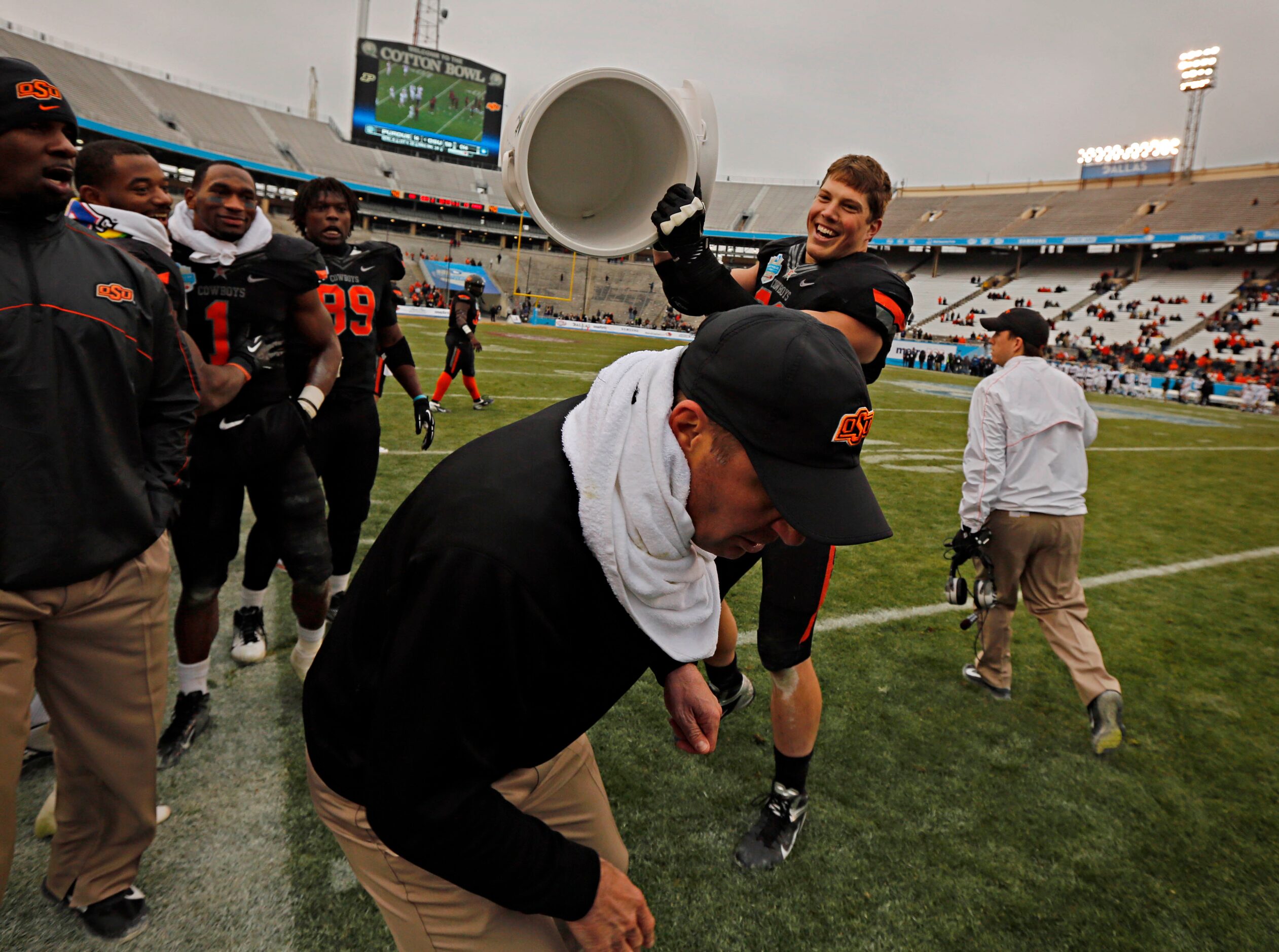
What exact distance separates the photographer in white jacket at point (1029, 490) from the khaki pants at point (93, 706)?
11.3 feet

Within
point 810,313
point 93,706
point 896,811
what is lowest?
point 896,811

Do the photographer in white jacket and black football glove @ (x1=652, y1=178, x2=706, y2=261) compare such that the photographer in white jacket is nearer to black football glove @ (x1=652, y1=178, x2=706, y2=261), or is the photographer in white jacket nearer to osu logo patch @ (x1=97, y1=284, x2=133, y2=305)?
black football glove @ (x1=652, y1=178, x2=706, y2=261)

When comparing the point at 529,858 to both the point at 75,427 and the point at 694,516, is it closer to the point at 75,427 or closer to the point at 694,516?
the point at 694,516

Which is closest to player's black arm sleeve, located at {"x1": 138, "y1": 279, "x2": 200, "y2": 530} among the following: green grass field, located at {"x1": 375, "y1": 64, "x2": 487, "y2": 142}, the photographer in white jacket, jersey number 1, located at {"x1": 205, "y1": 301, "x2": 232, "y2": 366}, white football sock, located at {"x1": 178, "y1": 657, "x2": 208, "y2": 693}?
jersey number 1, located at {"x1": 205, "y1": 301, "x2": 232, "y2": 366}

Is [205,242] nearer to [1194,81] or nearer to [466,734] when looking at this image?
[466,734]

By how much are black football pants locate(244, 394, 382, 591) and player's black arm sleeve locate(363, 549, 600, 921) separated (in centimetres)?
278

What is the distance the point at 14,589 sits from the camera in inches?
64.5

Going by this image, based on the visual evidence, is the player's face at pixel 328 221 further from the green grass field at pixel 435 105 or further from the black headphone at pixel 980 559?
the green grass field at pixel 435 105

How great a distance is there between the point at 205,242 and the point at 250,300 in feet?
0.83

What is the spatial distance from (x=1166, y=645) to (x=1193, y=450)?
1123 cm

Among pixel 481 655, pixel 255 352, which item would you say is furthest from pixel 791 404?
pixel 255 352

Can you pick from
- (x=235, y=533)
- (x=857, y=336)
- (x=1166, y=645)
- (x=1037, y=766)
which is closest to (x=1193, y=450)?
(x=1166, y=645)

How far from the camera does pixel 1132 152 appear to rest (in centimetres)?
5203

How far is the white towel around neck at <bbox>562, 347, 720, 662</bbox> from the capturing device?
1.14 metres
